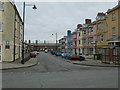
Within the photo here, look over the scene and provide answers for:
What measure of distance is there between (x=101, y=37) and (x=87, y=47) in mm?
9769

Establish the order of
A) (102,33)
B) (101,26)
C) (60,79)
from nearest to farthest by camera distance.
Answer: (60,79)
(102,33)
(101,26)

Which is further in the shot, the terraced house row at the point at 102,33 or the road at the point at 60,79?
the terraced house row at the point at 102,33

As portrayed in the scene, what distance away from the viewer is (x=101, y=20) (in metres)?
35.8

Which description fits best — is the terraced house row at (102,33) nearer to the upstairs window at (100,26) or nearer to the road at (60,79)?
the upstairs window at (100,26)

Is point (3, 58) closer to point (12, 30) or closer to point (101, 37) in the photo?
point (12, 30)

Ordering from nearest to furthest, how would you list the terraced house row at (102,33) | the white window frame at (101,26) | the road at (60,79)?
the road at (60,79) < the terraced house row at (102,33) < the white window frame at (101,26)

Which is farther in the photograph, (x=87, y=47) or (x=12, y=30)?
(x=87, y=47)

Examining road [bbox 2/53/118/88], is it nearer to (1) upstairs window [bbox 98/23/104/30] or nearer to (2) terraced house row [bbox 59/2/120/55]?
(2) terraced house row [bbox 59/2/120/55]

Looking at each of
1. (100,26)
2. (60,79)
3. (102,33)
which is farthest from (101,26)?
(60,79)

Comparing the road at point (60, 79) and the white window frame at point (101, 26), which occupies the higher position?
the white window frame at point (101, 26)

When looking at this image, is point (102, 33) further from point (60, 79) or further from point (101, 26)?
point (60, 79)

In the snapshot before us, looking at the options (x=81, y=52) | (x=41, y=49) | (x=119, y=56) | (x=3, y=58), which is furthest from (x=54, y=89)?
(x=41, y=49)

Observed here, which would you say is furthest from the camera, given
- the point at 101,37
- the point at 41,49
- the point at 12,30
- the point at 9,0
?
the point at 41,49

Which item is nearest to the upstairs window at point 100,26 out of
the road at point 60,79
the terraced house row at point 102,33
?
the terraced house row at point 102,33
